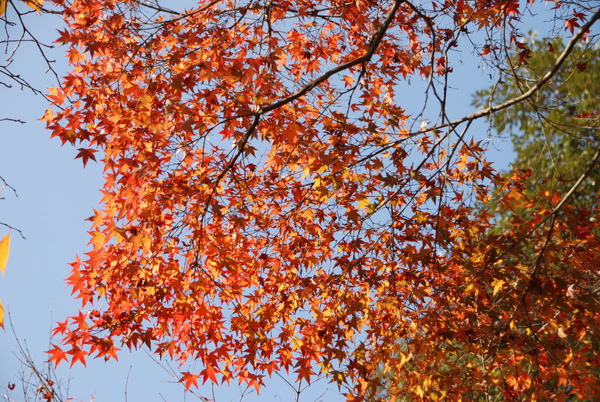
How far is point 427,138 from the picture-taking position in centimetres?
360

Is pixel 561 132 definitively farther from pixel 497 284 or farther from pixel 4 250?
pixel 4 250

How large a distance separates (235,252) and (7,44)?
1797mm

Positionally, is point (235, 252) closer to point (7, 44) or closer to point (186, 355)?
point (186, 355)

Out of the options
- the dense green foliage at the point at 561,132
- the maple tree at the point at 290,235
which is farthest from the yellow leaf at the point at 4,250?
the dense green foliage at the point at 561,132

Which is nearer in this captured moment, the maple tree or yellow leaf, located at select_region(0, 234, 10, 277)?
yellow leaf, located at select_region(0, 234, 10, 277)

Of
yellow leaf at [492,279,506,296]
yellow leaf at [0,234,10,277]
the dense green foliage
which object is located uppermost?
the dense green foliage

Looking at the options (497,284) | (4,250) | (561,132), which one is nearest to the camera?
(4,250)

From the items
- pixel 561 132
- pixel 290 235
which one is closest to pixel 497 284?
pixel 290 235

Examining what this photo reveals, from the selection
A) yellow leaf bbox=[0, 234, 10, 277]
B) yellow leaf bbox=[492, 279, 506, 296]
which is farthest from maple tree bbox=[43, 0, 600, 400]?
yellow leaf bbox=[0, 234, 10, 277]

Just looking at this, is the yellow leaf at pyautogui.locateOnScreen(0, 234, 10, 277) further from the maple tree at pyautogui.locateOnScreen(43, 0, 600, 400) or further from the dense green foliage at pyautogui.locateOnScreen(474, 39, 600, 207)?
the dense green foliage at pyautogui.locateOnScreen(474, 39, 600, 207)

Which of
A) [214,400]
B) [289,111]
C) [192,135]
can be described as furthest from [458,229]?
[214,400]

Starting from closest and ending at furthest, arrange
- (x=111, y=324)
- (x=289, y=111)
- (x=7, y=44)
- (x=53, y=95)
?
(x=7, y=44), (x=111, y=324), (x=53, y=95), (x=289, y=111)

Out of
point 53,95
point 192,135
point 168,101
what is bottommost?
point 192,135

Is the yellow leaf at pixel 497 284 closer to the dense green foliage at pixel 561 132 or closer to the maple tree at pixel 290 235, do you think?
the maple tree at pixel 290 235
